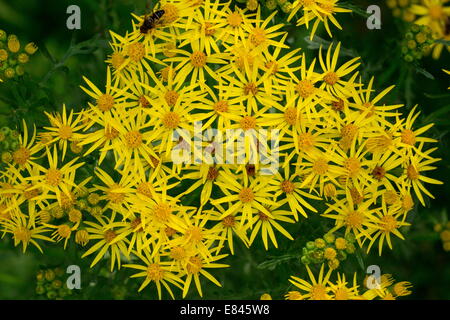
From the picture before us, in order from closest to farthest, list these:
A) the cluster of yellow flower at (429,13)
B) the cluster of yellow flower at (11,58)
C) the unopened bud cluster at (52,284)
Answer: the cluster of yellow flower at (11,58), the unopened bud cluster at (52,284), the cluster of yellow flower at (429,13)

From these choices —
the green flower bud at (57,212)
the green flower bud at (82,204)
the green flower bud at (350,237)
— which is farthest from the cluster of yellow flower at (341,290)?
the green flower bud at (57,212)

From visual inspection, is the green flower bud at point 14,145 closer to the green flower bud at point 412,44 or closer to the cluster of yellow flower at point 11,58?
the cluster of yellow flower at point 11,58

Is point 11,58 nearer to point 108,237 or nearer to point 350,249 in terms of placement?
point 108,237

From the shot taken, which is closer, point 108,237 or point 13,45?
point 108,237

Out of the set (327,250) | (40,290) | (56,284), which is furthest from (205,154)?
(40,290)
